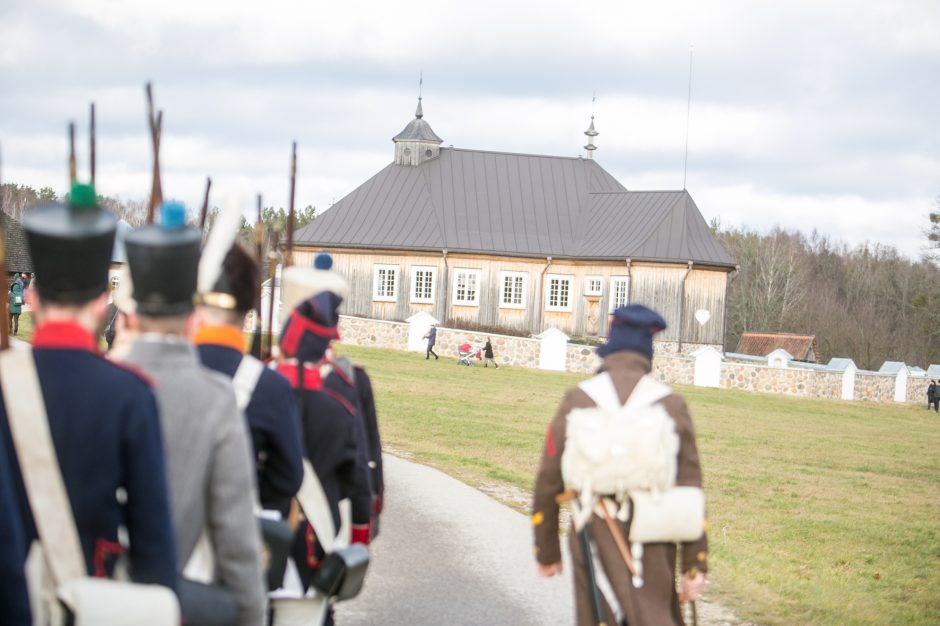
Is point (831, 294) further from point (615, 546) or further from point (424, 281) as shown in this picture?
point (615, 546)

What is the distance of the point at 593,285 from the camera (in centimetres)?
5284

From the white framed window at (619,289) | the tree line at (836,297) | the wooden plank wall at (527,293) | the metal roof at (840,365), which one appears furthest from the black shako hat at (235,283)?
the tree line at (836,297)

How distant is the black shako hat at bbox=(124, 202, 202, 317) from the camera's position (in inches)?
128

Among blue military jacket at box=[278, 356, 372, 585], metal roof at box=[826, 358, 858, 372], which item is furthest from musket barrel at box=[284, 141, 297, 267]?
metal roof at box=[826, 358, 858, 372]

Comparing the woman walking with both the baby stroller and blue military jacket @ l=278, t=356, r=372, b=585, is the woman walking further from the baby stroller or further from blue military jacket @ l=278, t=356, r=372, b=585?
blue military jacket @ l=278, t=356, r=372, b=585

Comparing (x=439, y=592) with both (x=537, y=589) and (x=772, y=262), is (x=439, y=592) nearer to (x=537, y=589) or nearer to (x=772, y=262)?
(x=537, y=589)

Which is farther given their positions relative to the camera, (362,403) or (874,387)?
(874,387)

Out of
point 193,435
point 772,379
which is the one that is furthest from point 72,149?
point 772,379

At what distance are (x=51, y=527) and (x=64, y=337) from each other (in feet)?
1.50

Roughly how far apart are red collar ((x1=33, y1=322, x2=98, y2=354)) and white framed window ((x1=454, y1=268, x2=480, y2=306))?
5011cm

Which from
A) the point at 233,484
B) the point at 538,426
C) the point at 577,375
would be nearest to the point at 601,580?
the point at 233,484

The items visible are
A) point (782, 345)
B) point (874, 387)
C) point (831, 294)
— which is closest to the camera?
point (874, 387)

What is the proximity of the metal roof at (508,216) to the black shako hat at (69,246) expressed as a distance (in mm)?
49109

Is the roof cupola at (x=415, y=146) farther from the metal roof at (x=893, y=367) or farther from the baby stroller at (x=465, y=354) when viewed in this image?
the metal roof at (x=893, y=367)
